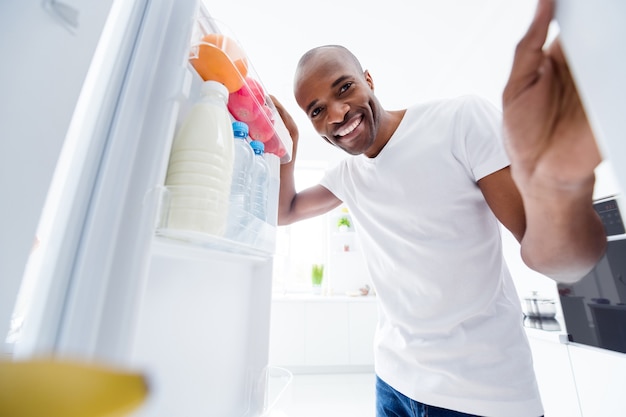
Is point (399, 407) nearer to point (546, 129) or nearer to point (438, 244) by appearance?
point (438, 244)

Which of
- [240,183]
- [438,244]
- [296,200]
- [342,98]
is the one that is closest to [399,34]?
[342,98]

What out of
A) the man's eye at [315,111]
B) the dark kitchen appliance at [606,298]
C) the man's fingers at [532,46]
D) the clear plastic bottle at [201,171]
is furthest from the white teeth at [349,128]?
the dark kitchen appliance at [606,298]

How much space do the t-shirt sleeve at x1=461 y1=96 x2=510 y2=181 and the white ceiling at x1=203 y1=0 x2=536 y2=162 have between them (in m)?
1.23

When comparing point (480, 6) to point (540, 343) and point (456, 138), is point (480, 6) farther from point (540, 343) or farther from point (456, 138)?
point (540, 343)

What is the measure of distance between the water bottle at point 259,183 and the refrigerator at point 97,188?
16 centimetres

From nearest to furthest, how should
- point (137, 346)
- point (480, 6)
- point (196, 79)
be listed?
point (137, 346) < point (196, 79) < point (480, 6)

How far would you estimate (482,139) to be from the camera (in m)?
0.59

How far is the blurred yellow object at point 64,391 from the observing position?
5.0 inches

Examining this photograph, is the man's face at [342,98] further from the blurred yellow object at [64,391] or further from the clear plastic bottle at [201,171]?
the blurred yellow object at [64,391]

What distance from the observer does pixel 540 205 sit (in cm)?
27

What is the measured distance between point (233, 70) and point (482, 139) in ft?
1.80

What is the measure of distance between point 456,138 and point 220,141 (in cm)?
57

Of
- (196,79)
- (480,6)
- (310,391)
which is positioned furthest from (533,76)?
(310,391)

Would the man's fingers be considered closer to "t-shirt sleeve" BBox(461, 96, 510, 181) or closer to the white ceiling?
"t-shirt sleeve" BBox(461, 96, 510, 181)
